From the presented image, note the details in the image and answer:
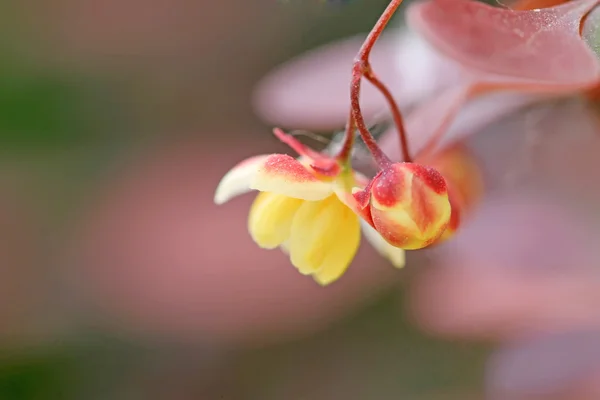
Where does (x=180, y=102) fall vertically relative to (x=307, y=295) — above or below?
above

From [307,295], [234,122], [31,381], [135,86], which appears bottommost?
[307,295]

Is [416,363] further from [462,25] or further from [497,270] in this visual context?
[462,25]

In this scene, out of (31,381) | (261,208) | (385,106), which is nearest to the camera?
(261,208)

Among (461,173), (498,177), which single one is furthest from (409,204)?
(498,177)

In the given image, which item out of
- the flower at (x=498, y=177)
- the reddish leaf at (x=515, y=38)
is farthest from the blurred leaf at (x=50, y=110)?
the reddish leaf at (x=515, y=38)

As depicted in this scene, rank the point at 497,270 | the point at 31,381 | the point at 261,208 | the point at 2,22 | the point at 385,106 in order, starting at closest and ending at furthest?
the point at 261,208
the point at 385,106
the point at 497,270
the point at 31,381
the point at 2,22

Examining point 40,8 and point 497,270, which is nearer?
point 497,270

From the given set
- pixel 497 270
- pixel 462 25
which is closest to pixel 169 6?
pixel 497 270

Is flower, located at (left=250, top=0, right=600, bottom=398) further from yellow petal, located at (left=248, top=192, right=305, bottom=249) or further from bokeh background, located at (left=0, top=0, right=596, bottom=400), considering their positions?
bokeh background, located at (left=0, top=0, right=596, bottom=400)
